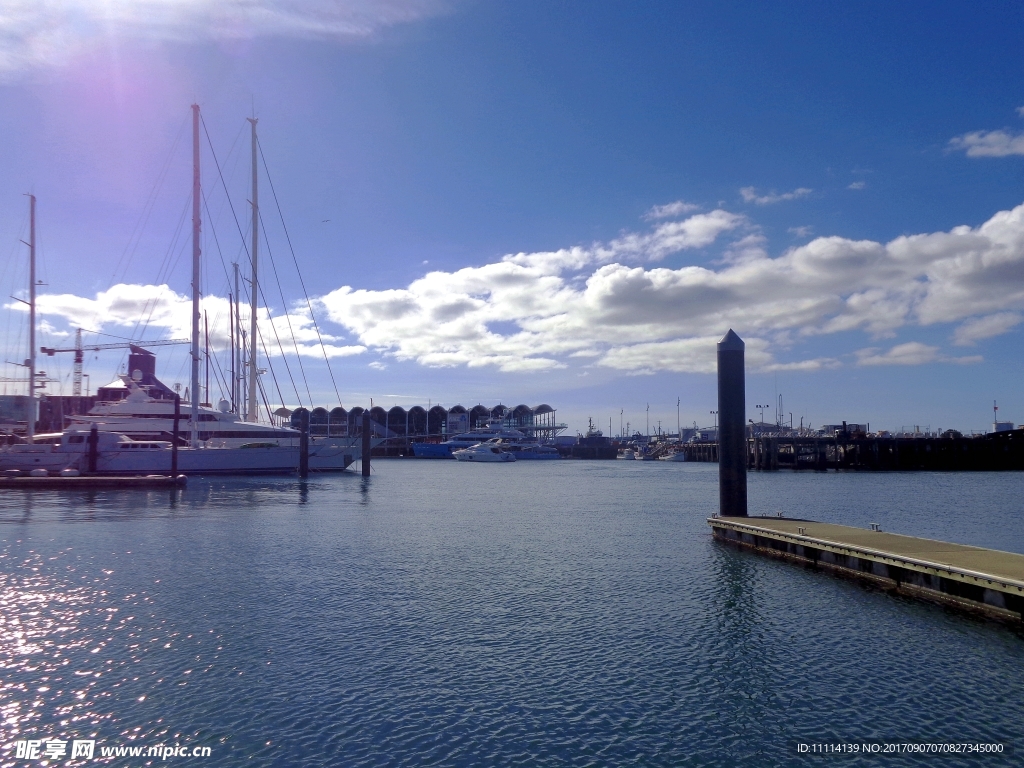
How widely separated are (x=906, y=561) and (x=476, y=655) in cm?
1184

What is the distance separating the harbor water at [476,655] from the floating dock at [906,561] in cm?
69

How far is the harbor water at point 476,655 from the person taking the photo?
1010 centimetres

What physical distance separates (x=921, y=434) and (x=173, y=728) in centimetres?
16172

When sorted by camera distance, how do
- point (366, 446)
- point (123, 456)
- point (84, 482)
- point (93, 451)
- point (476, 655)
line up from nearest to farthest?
point (476, 655) → point (84, 482) → point (93, 451) → point (123, 456) → point (366, 446)

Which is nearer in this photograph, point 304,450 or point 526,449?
point 304,450

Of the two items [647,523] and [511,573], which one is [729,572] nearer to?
[511,573]

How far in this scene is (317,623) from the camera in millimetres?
15805

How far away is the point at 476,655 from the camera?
44.4ft

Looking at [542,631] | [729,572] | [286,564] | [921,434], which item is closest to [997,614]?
[729,572]

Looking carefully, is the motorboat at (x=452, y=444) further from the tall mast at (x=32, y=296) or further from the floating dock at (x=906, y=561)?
the floating dock at (x=906, y=561)

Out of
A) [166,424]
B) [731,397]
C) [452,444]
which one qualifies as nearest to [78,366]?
[166,424]

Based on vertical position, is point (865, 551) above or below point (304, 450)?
below

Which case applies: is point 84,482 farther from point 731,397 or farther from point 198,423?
point 731,397

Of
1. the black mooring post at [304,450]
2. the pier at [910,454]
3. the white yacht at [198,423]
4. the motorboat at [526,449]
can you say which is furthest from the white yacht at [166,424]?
the motorboat at [526,449]
